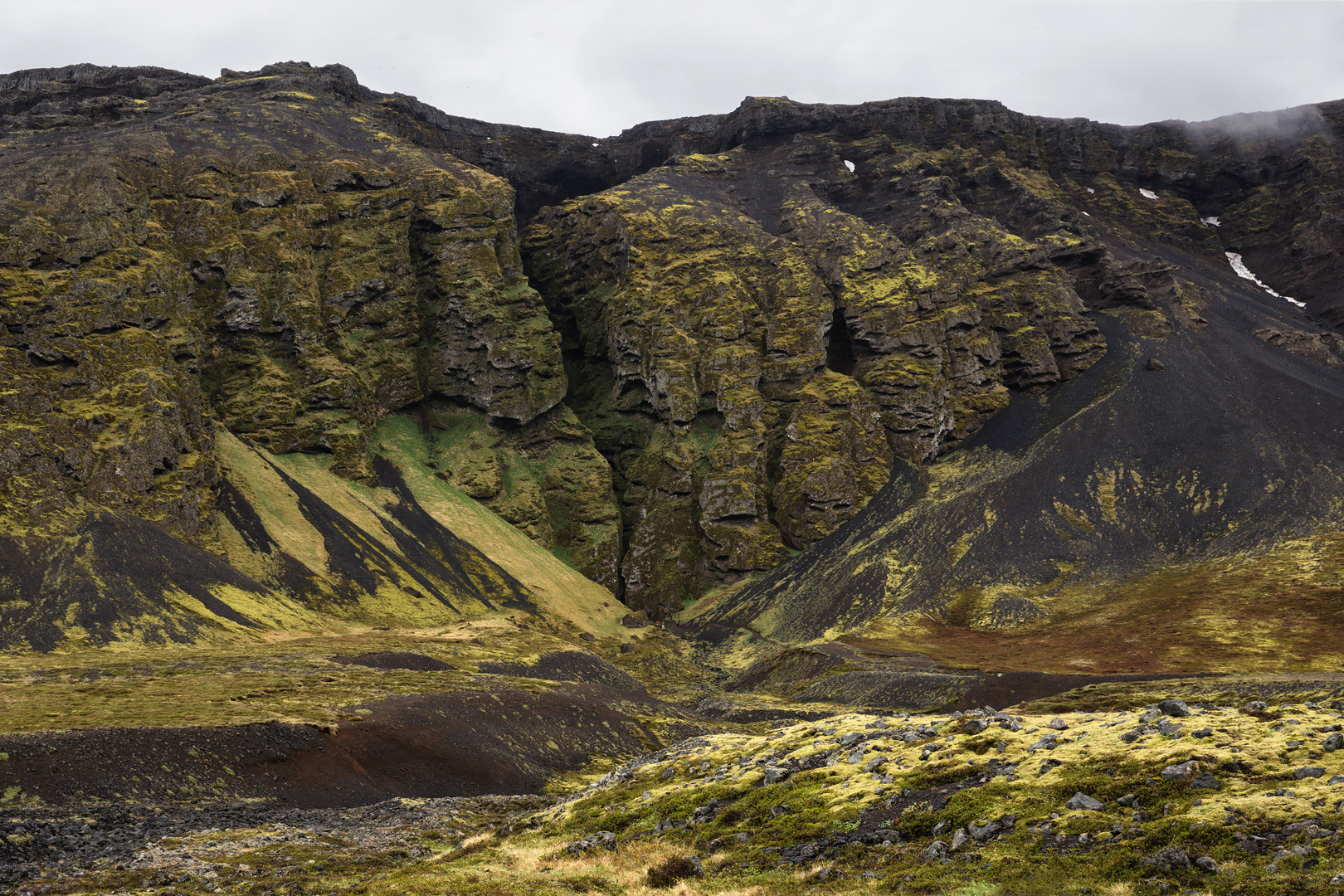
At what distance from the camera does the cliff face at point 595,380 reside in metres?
103

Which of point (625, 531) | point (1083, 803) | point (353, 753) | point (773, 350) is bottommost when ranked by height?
point (625, 531)

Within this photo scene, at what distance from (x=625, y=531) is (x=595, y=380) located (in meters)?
38.6

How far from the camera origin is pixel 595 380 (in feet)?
571

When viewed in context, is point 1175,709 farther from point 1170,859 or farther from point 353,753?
point 353,753

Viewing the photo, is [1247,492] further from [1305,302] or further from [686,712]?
[1305,302]

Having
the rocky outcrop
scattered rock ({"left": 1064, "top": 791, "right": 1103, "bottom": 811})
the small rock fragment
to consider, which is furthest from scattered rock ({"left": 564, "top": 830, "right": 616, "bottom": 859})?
the rocky outcrop

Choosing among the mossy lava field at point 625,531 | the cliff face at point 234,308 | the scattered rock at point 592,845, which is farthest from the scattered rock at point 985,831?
the cliff face at point 234,308

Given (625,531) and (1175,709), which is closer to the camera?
(1175,709)

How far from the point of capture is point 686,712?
75.6 meters

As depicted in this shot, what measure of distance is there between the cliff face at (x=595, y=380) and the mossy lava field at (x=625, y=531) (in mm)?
800

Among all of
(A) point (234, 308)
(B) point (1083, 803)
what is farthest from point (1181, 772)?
(A) point (234, 308)

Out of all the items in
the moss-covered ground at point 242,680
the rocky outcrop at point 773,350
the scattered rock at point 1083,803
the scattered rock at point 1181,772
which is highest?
the rocky outcrop at point 773,350

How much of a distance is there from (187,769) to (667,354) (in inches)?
4880

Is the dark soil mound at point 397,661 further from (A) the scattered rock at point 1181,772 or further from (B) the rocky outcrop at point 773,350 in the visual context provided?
(A) the scattered rock at point 1181,772
